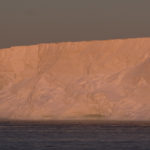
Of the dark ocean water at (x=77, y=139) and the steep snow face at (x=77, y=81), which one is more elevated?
the steep snow face at (x=77, y=81)

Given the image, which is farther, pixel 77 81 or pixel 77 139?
pixel 77 81

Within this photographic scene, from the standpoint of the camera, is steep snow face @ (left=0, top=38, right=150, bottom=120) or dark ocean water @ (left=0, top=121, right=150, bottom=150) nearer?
dark ocean water @ (left=0, top=121, right=150, bottom=150)

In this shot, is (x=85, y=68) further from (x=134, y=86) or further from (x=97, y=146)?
(x=97, y=146)

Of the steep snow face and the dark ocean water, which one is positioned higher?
the steep snow face

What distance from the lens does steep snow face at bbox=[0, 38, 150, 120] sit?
4868 inches

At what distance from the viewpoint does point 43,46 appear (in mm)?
134500

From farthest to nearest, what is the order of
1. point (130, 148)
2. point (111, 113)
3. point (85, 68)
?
point (85, 68) → point (111, 113) → point (130, 148)

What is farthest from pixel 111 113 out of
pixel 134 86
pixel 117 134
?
pixel 117 134

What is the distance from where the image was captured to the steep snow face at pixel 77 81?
12366 centimetres

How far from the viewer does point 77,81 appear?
131 meters

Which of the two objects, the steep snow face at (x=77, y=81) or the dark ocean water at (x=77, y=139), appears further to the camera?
the steep snow face at (x=77, y=81)

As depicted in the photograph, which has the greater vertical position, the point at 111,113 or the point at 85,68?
the point at 85,68

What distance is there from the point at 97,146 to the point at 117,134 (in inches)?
613

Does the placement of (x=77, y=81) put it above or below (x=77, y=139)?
above
